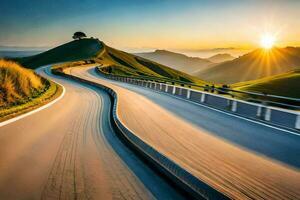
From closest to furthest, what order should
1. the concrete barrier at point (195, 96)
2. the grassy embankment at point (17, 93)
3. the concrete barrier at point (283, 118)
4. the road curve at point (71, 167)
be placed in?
the road curve at point (71, 167) < the concrete barrier at point (283, 118) < the grassy embankment at point (17, 93) < the concrete barrier at point (195, 96)

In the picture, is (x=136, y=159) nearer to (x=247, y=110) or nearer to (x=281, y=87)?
(x=247, y=110)

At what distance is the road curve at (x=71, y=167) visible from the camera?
21.6 ft

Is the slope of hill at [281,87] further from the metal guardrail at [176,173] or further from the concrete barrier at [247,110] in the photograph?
the metal guardrail at [176,173]

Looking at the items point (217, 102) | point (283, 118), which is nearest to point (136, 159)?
point (283, 118)

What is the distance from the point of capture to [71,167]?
8.13m

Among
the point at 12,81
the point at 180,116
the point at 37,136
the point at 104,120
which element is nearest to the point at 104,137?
the point at 37,136

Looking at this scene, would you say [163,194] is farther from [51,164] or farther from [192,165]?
[51,164]

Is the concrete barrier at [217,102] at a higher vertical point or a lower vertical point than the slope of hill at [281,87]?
higher

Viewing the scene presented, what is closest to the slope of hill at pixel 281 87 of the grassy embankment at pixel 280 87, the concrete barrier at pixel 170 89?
the grassy embankment at pixel 280 87

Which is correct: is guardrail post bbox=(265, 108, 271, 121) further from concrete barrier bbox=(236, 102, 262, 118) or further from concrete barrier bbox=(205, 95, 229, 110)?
concrete barrier bbox=(205, 95, 229, 110)

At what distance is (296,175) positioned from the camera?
814 centimetres

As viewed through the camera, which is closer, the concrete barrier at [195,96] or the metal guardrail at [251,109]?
the metal guardrail at [251,109]

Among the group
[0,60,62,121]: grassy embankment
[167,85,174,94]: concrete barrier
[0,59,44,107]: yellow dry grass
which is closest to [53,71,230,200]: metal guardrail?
[0,60,62,121]: grassy embankment

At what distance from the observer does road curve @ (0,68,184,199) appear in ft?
21.6
